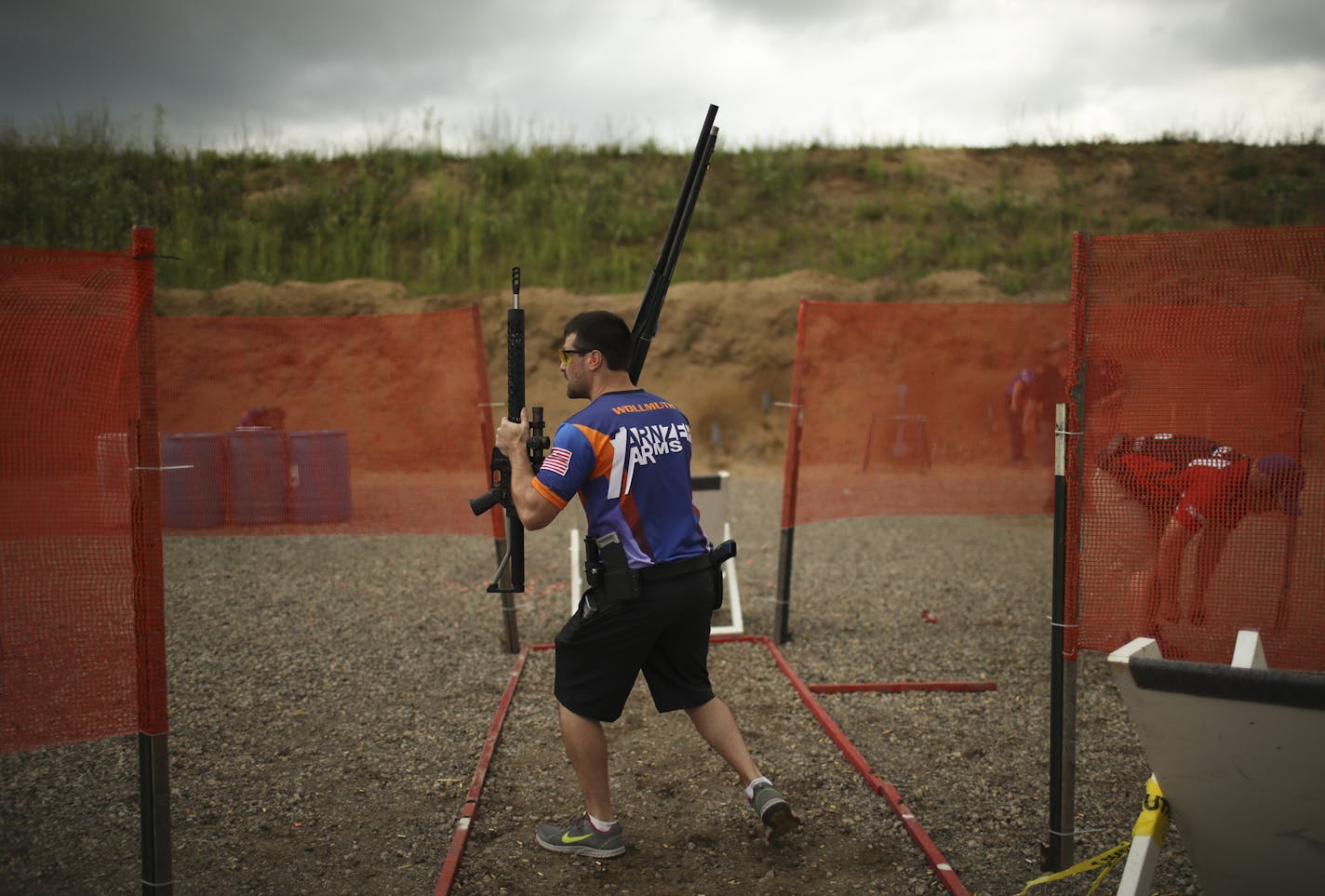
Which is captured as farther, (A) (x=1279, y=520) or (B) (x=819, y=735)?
(B) (x=819, y=735)

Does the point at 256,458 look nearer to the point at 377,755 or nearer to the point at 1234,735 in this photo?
the point at 377,755

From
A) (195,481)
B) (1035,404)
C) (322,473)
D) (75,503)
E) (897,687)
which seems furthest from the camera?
(1035,404)

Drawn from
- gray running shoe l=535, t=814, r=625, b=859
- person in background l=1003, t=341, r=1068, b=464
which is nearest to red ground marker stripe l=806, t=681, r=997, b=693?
gray running shoe l=535, t=814, r=625, b=859

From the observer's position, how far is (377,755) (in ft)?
15.5

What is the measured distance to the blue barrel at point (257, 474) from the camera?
7570mm

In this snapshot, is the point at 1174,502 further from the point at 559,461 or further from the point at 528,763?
the point at 528,763

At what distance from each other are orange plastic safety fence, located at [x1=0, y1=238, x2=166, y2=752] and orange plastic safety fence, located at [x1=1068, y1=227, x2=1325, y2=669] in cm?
337

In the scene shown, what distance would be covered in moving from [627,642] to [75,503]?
2.15 metres

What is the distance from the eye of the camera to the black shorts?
11.1 ft

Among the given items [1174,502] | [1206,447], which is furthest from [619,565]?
[1206,447]

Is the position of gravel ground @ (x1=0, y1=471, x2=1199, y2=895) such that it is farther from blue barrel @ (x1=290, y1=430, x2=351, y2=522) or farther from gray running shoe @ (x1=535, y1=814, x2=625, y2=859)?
blue barrel @ (x1=290, y1=430, x2=351, y2=522)

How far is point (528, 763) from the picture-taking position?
4.56 meters

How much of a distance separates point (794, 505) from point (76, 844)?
4.50m

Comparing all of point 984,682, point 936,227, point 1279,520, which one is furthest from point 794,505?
point 936,227
